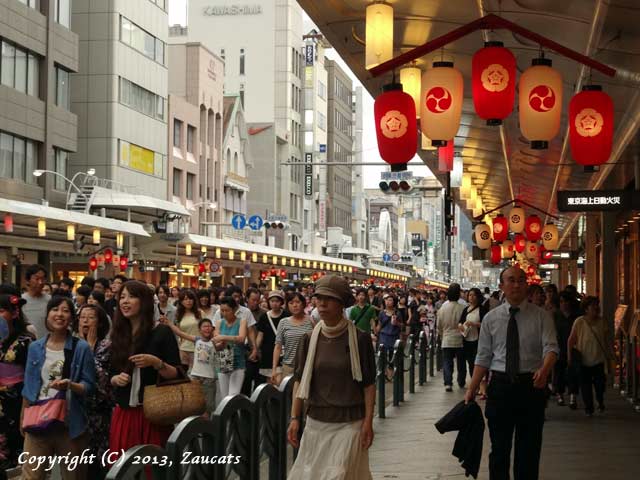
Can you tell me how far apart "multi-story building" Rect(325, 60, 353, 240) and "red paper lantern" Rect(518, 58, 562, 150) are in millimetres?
114586

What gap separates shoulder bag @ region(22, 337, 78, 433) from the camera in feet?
26.3

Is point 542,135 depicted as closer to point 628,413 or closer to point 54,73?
point 628,413

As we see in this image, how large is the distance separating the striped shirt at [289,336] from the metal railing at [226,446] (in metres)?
3.15

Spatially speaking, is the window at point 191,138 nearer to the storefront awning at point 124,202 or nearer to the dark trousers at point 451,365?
the storefront awning at point 124,202

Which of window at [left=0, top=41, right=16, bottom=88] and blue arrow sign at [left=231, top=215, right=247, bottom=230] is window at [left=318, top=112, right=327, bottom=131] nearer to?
blue arrow sign at [left=231, top=215, right=247, bottom=230]

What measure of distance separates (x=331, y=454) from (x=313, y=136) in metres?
104

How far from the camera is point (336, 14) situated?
12.2m

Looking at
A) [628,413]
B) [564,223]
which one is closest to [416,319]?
[564,223]

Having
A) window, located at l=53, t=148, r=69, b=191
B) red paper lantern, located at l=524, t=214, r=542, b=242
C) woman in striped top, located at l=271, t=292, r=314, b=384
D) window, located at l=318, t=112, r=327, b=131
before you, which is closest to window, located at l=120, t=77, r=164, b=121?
window, located at l=53, t=148, r=69, b=191

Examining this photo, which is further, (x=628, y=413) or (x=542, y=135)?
(x=628, y=413)

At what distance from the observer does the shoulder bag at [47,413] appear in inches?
316

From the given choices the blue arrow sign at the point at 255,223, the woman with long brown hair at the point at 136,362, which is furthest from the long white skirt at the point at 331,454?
the blue arrow sign at the point at 255,223

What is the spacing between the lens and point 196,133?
7044 centimetres

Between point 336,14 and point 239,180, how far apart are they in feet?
231
